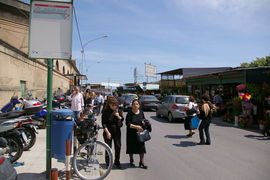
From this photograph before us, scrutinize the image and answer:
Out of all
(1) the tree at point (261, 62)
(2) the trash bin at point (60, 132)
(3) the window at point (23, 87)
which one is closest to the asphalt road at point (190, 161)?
(2) the trash bin at point (60, 132)

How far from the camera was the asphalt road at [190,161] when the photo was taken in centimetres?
530

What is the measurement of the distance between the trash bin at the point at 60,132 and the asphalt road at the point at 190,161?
26.3 inches

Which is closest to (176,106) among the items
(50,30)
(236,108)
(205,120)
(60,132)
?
(236,108)

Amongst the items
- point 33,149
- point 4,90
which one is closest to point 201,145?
point 33,149

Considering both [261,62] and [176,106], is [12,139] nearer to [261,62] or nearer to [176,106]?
[176,106]

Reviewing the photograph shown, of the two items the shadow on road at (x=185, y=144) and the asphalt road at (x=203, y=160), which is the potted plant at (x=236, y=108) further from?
the shadow on road at (x=185, y=144)

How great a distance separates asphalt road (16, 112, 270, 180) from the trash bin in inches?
26.3

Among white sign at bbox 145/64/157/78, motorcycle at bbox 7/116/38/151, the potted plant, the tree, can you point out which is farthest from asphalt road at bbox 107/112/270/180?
white sign at bbox 145/64/157/78

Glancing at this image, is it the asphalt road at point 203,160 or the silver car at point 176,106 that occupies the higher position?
the silver car at point 176,106

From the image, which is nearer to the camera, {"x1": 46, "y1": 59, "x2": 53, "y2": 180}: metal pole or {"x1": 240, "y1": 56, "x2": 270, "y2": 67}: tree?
{"x1": 46, "y1": 59, "x2": 53, "y2": 180}: metal pole

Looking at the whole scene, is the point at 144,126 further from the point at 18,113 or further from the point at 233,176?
the point at 18,113

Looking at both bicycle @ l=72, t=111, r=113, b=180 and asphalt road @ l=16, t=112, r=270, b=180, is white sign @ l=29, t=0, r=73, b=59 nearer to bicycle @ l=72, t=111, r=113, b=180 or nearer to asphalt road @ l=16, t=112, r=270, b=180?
bicycle @ l=72, t=111, r=113, b=180

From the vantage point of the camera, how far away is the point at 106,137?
224 inches

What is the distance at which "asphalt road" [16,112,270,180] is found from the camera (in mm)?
5301
